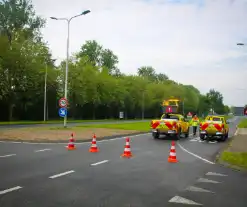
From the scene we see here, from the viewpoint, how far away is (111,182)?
840 cm

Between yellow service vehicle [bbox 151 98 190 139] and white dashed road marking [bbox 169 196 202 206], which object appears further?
yellow service vehicle [bbox 151 98 190 139]

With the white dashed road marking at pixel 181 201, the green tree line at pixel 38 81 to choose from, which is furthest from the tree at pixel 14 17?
the white dashed road marking at pixel 181 201

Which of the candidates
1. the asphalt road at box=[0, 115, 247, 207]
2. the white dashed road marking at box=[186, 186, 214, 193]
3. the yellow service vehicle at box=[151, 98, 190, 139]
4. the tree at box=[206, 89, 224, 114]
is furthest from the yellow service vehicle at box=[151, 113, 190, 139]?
the tree at box=[206, 89, 224, 114]

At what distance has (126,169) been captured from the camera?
10.5 metres

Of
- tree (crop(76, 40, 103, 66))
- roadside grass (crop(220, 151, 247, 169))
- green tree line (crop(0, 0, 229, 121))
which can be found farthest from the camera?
tree (crop(76, 40, 103, 66))

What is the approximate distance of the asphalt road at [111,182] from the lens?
21.8 ft

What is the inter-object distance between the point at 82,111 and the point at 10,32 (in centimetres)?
2153

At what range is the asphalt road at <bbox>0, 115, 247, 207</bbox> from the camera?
6643 millimetres

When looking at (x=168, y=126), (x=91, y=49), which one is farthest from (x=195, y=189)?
(x=91, y=49)

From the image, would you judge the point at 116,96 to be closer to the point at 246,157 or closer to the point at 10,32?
the point at 10,32

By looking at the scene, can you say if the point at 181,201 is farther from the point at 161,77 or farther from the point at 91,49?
the point at 161,77

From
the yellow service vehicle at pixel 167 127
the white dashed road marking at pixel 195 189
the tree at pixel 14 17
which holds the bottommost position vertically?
the white dashed road marking at pixel 195 189

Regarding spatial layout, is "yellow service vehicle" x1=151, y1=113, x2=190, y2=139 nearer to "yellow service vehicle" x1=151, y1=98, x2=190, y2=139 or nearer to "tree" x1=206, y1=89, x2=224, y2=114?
"yellow service vehicle" x1=151, y1=98, x2=190, y2=139

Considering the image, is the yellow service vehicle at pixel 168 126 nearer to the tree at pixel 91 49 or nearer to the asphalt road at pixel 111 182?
the asphalt road at pixel 111 182
